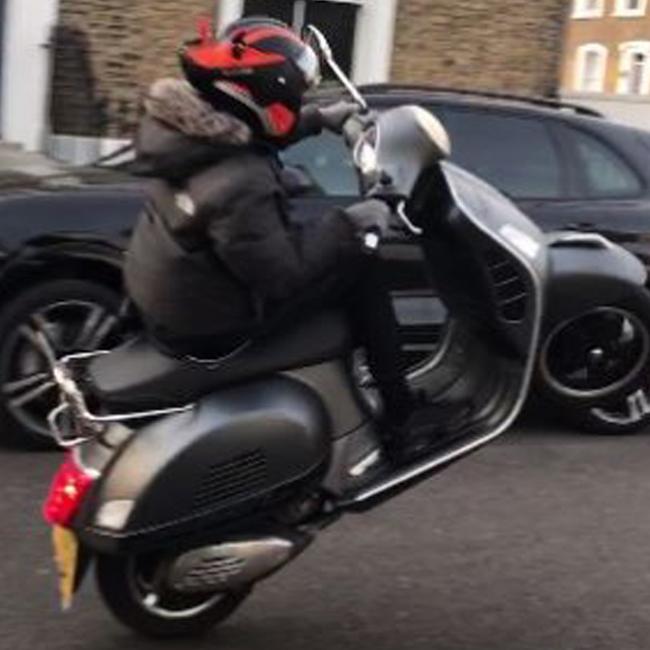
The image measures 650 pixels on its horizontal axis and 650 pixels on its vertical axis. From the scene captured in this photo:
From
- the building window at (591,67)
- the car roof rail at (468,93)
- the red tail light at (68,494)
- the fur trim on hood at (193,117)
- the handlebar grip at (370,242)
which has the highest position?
the fur trim on hood at (193,117)

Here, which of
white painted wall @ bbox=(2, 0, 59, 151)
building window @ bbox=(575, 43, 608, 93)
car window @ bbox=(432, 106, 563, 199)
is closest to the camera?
car window @ bbox=(432, 106, 563, 199)

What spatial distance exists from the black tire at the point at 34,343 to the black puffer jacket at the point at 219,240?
2.31 m

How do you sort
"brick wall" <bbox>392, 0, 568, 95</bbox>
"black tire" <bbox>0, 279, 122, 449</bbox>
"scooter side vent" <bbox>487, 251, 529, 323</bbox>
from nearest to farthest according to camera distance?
"scooter side vent" <bbox>487, 251, 529, 323</bbox>
"black tire" <bbox>0, 279, 122, 449</bbox>
"brick wall" <bbox>392, 0, 568, 95</bbox>

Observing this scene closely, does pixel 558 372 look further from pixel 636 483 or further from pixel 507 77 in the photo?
pixel 507 77

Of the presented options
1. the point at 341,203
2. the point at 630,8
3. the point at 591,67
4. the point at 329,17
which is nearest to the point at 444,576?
the point at 341,203

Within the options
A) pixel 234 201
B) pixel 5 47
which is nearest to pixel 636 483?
pixel 234 201

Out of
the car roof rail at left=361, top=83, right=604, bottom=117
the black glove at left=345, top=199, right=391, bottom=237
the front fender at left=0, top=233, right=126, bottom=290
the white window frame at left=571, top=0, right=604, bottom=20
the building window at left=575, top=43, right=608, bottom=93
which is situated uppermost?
the white window frame at left=571, top=0, right=604, bottom=20

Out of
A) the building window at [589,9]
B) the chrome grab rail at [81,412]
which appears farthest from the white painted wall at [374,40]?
the building window at [589,9]

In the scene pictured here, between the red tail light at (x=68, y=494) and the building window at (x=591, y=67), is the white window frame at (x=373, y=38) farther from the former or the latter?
the building window at (x=591, y=67)

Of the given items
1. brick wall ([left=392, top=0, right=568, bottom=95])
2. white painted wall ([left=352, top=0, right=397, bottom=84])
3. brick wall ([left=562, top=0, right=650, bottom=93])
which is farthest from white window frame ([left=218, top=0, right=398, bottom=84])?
brick wall ([left=562, top=0, right=650, bottom=93])

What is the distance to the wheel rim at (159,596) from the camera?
4.09 metres

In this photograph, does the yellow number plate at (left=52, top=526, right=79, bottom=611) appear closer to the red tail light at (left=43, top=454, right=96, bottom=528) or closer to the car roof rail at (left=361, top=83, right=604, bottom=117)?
the red tail light at (left=43, top=454, right=96, bottom=528)

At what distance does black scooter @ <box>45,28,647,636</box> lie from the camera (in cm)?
386

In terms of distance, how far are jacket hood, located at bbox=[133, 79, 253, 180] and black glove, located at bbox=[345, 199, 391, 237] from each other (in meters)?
0.34
